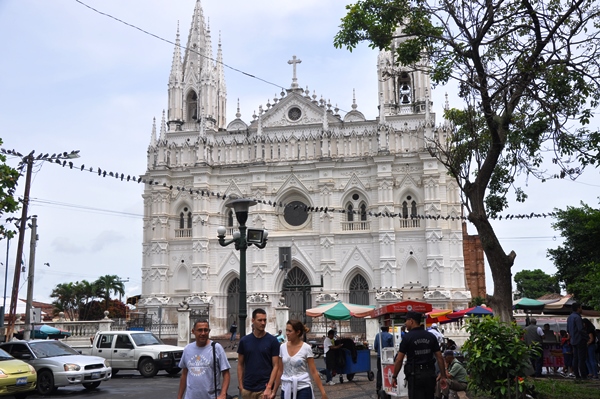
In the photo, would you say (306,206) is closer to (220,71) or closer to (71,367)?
(220,71)

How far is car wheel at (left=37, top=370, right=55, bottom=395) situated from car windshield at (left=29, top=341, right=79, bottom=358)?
519 mm

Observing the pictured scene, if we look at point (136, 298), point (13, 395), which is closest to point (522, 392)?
point (13, 395)

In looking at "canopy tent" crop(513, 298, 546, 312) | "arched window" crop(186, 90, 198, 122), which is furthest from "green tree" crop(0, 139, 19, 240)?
"arched window" crop(186, 90, 198, 122)

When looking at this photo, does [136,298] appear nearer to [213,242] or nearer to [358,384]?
[213,242]

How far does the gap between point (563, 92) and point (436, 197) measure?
82.2 feet

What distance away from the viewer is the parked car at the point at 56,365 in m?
15.3

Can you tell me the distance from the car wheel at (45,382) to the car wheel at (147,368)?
3.91 metres

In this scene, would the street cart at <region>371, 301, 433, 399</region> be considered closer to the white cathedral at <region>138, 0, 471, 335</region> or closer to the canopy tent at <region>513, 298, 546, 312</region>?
the canopy tent at <region>513, 298, 546, 312</region>

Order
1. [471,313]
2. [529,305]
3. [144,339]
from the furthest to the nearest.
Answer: [471,313]
[529,305]
[144,339]

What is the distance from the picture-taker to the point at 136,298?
42.3 meters

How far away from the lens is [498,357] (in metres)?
9.56


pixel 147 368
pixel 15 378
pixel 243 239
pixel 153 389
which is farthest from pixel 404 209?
pixel 15 378

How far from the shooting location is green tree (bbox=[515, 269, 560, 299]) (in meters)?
73.4

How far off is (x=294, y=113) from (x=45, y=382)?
28517 millimetres
